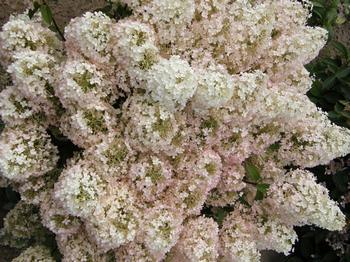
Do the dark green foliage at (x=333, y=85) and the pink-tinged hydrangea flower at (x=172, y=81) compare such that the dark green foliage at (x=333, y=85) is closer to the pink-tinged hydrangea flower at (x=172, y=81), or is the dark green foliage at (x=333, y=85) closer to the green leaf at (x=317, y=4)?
the green leaf at (x=317, y=4)

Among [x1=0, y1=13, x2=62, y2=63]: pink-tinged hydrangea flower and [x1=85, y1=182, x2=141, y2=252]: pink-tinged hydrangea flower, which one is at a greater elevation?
[x1=0, y1=13, x2=62, y2=63]: pink-tinged hydrangea flower

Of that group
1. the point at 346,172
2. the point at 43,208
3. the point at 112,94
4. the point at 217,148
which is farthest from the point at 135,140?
the point at 346,172

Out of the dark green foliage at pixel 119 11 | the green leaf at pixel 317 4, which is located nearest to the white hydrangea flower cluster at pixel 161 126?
the dark green foliage at pixel 119 11

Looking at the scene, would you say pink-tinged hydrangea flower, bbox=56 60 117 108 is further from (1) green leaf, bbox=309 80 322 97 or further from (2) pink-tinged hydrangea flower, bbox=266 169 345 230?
(1) green leaf, bbox=309 80 322 97

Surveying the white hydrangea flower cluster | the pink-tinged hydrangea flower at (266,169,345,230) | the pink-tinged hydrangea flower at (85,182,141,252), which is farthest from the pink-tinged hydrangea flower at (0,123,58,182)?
the pink-tinged hydrangea flower at (266,169,345,230)

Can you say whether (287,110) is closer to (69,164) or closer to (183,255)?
(183,255)

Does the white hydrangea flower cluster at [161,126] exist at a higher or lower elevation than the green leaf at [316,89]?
lower

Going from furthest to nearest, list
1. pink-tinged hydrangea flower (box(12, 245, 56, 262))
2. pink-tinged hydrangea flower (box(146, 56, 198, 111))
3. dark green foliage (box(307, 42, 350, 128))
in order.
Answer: dark green foliage (box(307, 42, 350, 128)) < pink-tinged hydrangea flower (box(12, 245, 56, 262)) < pink-tinged hydrangea flower (box(146, 56, 198, 111))

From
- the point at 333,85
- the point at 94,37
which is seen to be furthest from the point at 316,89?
the point at 94,37
